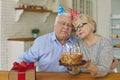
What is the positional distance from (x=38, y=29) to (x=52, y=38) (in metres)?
2.94

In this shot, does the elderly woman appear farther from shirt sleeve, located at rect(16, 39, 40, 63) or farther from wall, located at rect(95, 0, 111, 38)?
wall, located at rect(95, 0, 111, 38)

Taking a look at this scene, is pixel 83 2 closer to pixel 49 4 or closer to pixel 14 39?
pixel 49 4

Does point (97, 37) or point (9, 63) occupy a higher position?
point (97, 37)

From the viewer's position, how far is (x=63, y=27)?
1.99 meters

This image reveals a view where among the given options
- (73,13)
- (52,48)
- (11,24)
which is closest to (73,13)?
(73,13)

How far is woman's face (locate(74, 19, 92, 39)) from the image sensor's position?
5.74 feet

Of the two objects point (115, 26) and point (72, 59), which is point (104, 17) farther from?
point (72, 59)

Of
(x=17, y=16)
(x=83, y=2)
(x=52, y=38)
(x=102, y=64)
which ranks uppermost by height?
(x=83, y=2)

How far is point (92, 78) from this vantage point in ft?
5.70

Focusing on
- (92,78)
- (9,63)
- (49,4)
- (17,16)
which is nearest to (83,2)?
(49,4)

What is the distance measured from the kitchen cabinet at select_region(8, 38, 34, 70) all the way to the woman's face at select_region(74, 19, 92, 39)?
260 centimetres

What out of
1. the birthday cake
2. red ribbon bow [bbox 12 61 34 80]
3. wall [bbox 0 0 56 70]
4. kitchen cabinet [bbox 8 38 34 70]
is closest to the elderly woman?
the birthday cake

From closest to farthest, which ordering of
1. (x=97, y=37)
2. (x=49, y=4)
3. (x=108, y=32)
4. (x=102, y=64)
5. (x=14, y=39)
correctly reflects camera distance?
(x=102, y=64) → (x=97, y=37) → (x=14, y=39) → (x=49, y=4) → (x=108, y=32)

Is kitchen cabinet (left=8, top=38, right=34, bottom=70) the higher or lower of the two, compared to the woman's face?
lower
